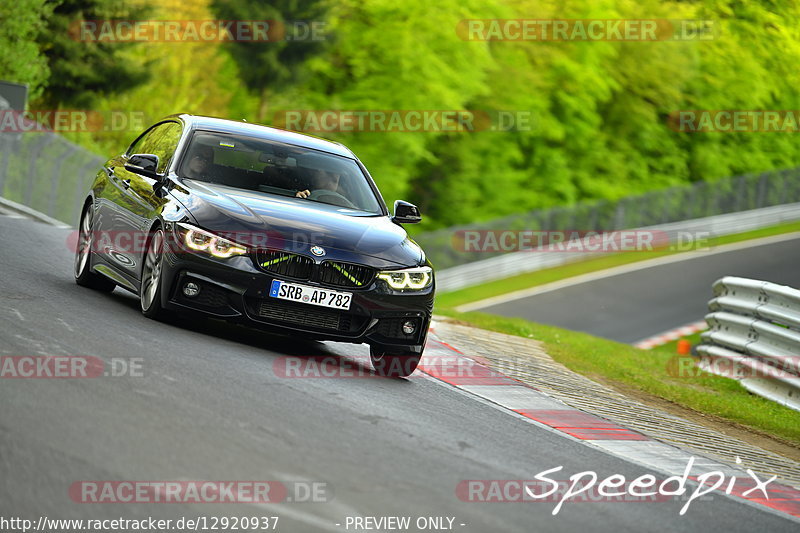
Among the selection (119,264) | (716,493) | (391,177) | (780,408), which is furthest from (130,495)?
(391,177)

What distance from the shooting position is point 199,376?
764 cm

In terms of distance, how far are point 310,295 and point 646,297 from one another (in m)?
31.7

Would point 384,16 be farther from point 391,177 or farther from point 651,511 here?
point 651,511

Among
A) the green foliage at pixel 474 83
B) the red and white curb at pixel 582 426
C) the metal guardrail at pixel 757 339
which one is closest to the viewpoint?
the red and white curb at pixel 582 426

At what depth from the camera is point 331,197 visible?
34.0 feet

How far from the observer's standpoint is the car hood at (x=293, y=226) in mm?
8977

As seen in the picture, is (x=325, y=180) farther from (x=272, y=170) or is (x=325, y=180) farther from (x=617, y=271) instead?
(x=617, y=271)

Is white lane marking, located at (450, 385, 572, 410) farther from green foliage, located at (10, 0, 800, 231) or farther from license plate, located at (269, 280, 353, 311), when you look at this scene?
green foliage, located at (10, 0, 800, 231)

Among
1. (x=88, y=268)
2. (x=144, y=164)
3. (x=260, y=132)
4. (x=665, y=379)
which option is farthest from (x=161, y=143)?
(x=665, y=379)

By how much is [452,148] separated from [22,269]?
146ft

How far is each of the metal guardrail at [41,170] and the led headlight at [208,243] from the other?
12.4 metres

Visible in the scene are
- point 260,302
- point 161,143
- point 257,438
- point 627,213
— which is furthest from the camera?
point 627,213

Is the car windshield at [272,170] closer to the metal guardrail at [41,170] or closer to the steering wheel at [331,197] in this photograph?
the steering wheel at [331,197]

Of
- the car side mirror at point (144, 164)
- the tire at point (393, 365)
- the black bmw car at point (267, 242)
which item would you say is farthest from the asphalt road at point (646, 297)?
the car side mirror at point (144, 164)
